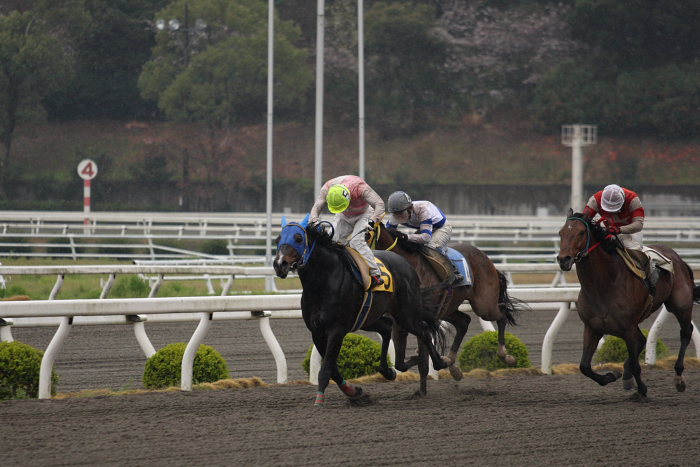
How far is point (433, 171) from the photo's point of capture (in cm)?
3919

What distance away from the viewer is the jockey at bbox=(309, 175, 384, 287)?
6.86 m

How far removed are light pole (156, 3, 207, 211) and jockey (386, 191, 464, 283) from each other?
98.4 ft

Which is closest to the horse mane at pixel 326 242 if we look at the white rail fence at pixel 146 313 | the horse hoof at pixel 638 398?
the white rail fence at pixel 146 313

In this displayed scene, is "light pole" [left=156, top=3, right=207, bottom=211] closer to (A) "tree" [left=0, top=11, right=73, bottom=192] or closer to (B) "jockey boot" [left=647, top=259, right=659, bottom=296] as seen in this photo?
(A) "tree" [left=0, top=11, right=73, bottom=192]

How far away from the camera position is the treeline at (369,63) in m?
38.0

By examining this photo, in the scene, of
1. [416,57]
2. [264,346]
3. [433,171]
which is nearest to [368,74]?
[416,57]

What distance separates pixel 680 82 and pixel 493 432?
3423cm

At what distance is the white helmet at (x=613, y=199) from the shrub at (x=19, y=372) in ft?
12.9

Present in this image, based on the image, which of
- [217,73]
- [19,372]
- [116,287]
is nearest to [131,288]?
[116,287]

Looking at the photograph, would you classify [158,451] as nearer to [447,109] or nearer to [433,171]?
[433,171]

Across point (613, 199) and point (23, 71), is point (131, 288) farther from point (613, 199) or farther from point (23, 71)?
point (23, 71)

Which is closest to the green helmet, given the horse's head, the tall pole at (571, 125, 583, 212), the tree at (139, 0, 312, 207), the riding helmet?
the horse's head

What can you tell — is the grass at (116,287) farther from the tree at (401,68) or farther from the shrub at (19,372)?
the tree at (401,68)

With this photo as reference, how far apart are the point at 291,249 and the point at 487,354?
3045 mm
